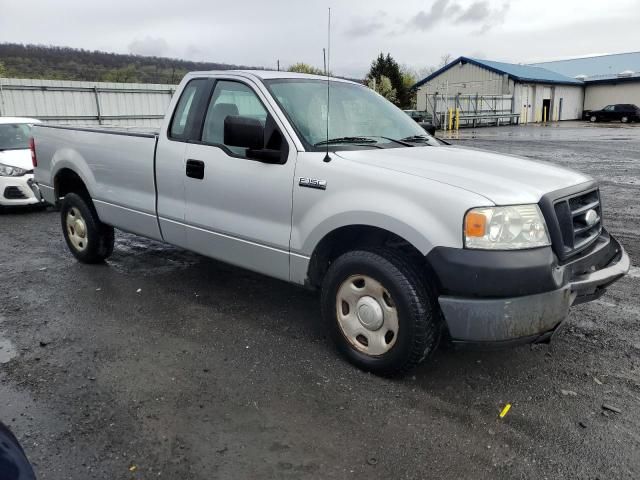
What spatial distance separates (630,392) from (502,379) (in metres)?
0.72

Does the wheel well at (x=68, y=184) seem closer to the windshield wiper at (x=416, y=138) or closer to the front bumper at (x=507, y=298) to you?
the windshield wiper at (x=416, y=138)

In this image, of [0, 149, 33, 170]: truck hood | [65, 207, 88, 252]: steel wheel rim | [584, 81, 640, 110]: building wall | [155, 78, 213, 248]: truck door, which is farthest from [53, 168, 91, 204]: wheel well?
[584, 81, 640, 110]: building wall

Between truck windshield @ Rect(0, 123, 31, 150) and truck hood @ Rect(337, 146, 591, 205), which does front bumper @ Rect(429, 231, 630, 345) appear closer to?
truck hood @ Rect(337, 146, 591, 205)

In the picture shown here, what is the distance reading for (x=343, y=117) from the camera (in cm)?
422

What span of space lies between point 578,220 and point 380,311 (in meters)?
1.34

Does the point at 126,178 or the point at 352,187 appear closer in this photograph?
the point at 352,187

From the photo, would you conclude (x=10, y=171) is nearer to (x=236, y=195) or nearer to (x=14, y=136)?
(x=14, y=136)

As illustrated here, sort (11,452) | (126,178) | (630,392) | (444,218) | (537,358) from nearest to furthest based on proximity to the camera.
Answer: (11,452), (444,218), (630,392), (537,358), (126,178)

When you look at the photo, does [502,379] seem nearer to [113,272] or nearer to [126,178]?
[126,178]

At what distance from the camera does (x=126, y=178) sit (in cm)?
509

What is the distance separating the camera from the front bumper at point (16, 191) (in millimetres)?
9016

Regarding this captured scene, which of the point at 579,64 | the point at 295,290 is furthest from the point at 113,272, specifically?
the point at 579,64

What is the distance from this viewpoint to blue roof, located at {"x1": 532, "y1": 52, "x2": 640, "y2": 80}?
56188 millimetres

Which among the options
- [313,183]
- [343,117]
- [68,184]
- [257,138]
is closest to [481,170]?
[313,183]
